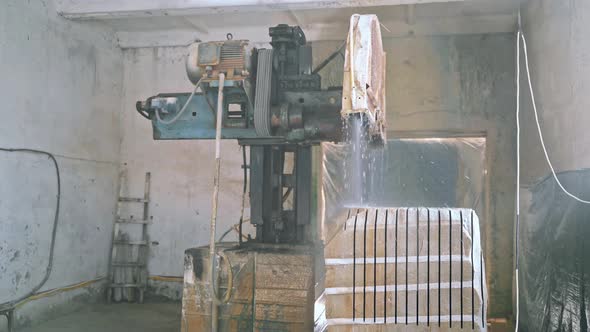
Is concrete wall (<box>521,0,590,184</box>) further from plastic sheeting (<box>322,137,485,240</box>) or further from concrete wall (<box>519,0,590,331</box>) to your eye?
plastic sheeting (<box>322,137,485,240</box>)

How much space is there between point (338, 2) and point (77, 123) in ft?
9.46

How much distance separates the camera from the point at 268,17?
196 inches

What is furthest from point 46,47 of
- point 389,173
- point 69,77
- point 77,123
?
point 389,173

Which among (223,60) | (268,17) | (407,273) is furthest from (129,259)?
(407,273)

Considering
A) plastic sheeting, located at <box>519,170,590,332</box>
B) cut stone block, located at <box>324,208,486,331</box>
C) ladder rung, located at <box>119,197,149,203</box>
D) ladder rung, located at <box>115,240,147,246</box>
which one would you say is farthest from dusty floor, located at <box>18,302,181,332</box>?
plastic sheeting, located at <box>519,170,590,332</box>

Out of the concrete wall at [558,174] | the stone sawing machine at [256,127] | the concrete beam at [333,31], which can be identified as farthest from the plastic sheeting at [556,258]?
the concrete beam at [333,31]

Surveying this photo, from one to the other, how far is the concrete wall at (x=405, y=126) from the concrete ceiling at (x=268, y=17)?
132 mm

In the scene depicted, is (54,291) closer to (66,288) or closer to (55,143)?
(66,288)

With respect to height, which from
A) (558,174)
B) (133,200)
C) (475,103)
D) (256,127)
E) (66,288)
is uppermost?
(475,103)

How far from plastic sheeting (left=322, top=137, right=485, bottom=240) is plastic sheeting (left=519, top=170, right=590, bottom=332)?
1.01 m

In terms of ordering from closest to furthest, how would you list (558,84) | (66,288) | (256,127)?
(256,127) < (558,84) < (66,288)

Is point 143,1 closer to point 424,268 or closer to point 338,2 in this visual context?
point 338,2

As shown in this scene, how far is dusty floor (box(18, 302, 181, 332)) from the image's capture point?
411 cm

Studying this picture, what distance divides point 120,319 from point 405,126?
340cm
